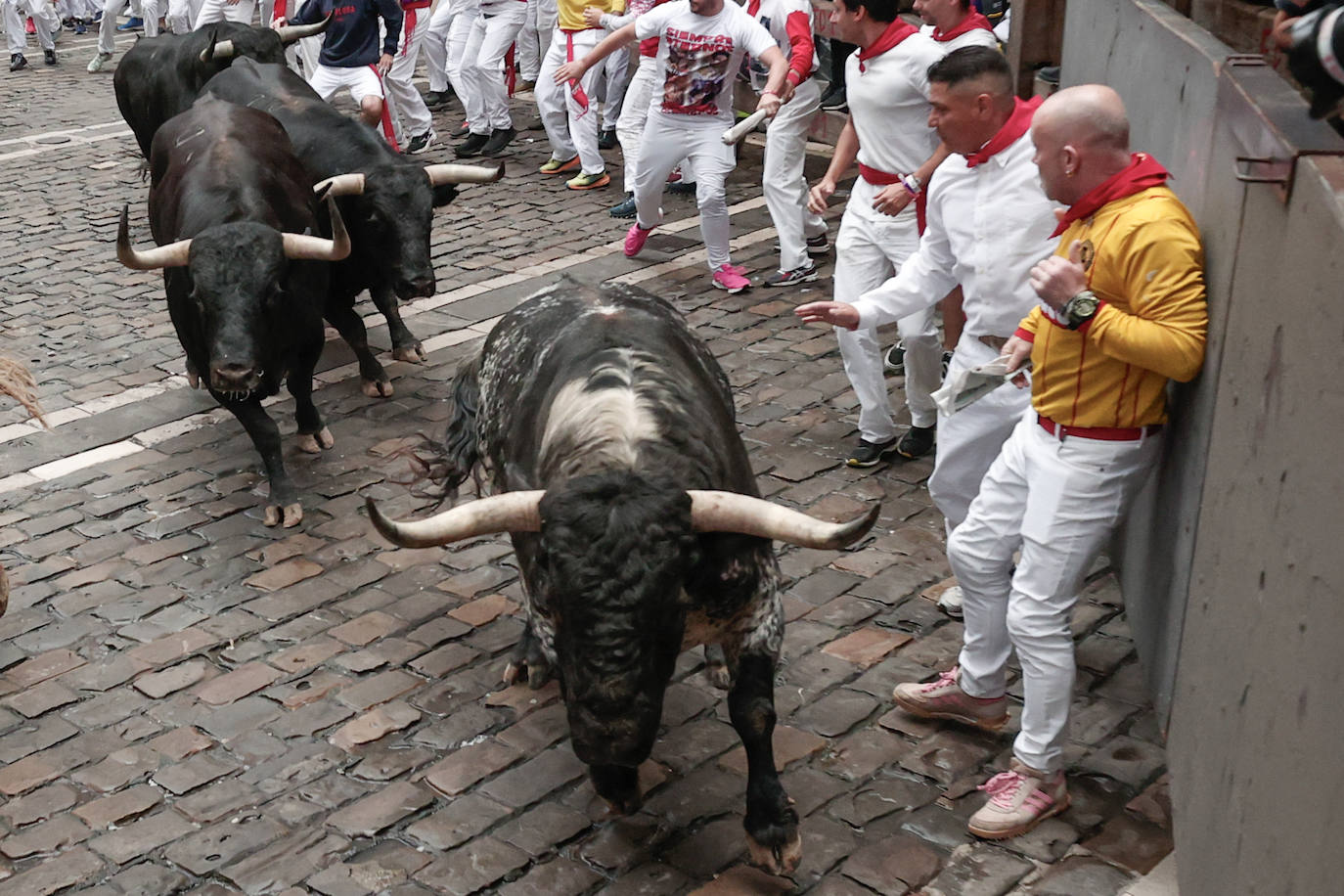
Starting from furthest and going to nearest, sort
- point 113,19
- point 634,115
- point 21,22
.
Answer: point 21,22 < point 113,19 < point 634,115

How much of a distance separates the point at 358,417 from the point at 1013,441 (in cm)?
486

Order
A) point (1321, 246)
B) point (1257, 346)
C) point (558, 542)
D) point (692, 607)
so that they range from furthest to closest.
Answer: point (692, 607) < point (558, 542) < point (1257, 346) < point (1321, 246)

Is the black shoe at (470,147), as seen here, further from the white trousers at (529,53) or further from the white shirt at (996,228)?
the white shirt at (996,228)

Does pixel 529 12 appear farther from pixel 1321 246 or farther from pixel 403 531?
pixel 1321 246

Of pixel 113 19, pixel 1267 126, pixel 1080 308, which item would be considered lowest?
pixel 113 19

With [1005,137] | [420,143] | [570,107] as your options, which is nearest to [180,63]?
[570,107]

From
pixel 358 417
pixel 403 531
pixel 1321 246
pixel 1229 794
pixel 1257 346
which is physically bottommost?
pixel 358 417

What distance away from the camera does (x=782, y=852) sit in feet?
14.0

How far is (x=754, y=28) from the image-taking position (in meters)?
9.55

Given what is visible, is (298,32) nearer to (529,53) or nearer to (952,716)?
(529,53)

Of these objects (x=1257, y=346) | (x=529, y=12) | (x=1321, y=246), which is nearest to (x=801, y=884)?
(x=1257, y=346)

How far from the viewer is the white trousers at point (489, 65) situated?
1390cm

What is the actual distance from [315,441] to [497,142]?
7018mm

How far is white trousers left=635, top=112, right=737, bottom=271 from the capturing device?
9.70 meters
